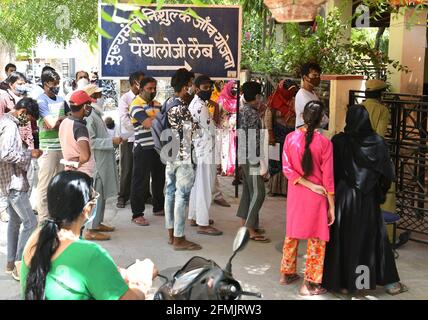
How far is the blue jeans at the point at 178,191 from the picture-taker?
648 centimetres

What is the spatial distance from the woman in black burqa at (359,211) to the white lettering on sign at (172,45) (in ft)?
10.2

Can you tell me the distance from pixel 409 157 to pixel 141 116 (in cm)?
299

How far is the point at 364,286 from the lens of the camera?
17.5 feet

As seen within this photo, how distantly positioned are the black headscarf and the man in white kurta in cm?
207

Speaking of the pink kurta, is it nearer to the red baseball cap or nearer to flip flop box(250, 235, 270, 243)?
flip flop box(250, 235, 270, 243)

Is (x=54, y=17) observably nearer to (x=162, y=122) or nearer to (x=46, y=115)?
(x=46, y=115)

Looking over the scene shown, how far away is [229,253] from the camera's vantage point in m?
6.58

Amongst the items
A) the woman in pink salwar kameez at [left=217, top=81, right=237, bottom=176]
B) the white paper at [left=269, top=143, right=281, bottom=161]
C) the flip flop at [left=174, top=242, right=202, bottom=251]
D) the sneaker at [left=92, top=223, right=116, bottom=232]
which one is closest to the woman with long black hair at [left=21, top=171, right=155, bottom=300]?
the flip flop at [left=174, top=242, right=202, bottom=251]

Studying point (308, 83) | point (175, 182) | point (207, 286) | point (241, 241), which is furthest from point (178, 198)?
point (207, 286)

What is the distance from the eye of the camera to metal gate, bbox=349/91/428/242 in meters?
6.75

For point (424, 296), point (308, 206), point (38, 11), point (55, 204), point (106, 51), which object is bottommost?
point (424, 296)

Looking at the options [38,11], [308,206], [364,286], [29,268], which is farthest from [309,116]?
[38,11]

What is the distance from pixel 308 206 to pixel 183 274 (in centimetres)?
244

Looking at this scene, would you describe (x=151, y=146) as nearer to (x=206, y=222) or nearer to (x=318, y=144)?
(x=206, y=222)
